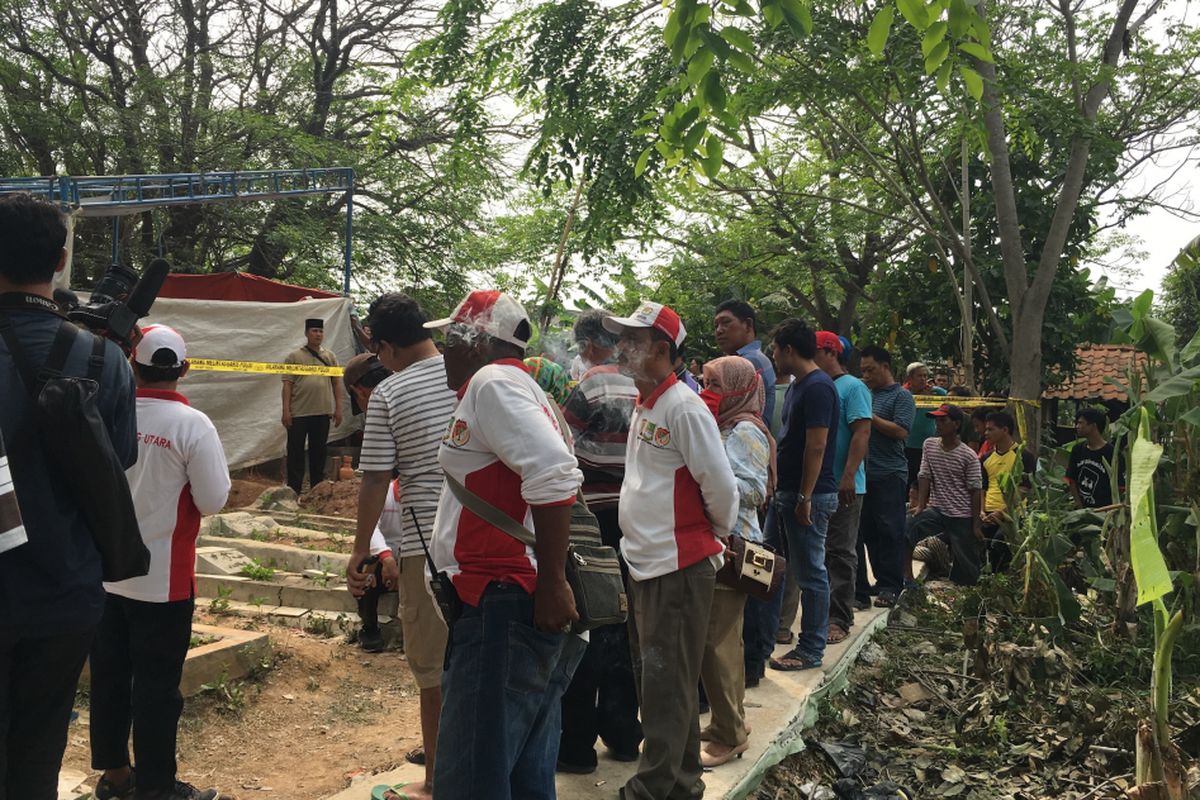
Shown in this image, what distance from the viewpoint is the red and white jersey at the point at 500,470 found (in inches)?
106

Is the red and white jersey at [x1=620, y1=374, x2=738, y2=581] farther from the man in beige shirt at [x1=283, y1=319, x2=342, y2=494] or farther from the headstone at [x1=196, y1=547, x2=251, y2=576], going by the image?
the man in beige shirt at [x1=283, y1=319, x2=342, y2=494]

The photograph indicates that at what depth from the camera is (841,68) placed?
40.2 ft

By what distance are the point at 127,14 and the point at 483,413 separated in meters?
21.0

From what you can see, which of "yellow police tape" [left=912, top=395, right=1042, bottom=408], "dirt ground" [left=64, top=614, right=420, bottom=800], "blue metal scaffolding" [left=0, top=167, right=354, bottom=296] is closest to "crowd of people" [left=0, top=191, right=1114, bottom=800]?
"dirt ground" [left=64, top=614, right=420, bottom=800]

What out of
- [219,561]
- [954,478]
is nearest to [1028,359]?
[954,478]

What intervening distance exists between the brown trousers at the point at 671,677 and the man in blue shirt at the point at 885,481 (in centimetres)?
388

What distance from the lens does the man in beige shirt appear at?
34.5 ft

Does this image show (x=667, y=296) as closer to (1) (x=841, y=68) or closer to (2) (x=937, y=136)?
(2) (x=937, y=136)

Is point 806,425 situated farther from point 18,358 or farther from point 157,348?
point 18,358

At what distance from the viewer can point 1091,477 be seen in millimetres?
8953

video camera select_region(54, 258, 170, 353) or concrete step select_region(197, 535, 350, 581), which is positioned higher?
video camera select_region(54, 258, 170, 353)

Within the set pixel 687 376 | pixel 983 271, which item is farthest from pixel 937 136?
pixel 687 376

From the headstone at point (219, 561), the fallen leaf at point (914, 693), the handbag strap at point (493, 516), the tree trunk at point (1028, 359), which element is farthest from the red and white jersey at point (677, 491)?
the tree trunk at point (1028, 359)

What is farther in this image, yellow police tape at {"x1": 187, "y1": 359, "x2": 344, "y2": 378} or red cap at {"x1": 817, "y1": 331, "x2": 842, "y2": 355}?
yellow police tape at {"x1": 187, "y1": 359, "x2": 344, "y2": 378}
